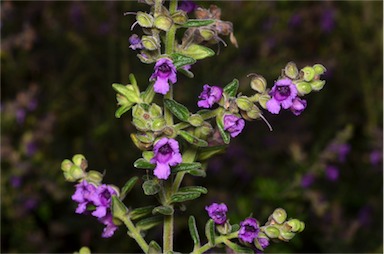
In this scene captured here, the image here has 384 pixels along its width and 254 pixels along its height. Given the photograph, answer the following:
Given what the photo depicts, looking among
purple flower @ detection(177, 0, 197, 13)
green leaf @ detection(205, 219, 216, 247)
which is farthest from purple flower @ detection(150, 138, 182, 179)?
purple flower @ detection(177, 0, 197, 13)

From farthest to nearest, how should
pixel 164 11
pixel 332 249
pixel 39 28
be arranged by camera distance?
pixel 39 28, pixel 332 249, pixel 164 11

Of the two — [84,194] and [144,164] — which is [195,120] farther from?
[84,194]

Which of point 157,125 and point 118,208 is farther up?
point 157,125

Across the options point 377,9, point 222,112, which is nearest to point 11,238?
point 222,112

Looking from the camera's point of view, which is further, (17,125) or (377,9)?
(377,9)

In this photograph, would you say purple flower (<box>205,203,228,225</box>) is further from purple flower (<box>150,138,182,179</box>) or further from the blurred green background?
the blurred green background

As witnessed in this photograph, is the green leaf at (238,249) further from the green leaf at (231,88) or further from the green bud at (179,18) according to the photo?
the green bud at (179,18)

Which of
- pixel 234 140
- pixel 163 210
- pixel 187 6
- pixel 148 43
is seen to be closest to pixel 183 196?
pixel 163 210

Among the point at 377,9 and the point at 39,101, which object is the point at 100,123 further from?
the point at 377,9

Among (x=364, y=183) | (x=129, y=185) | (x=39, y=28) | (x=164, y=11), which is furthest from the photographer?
(x=39, y=28)
